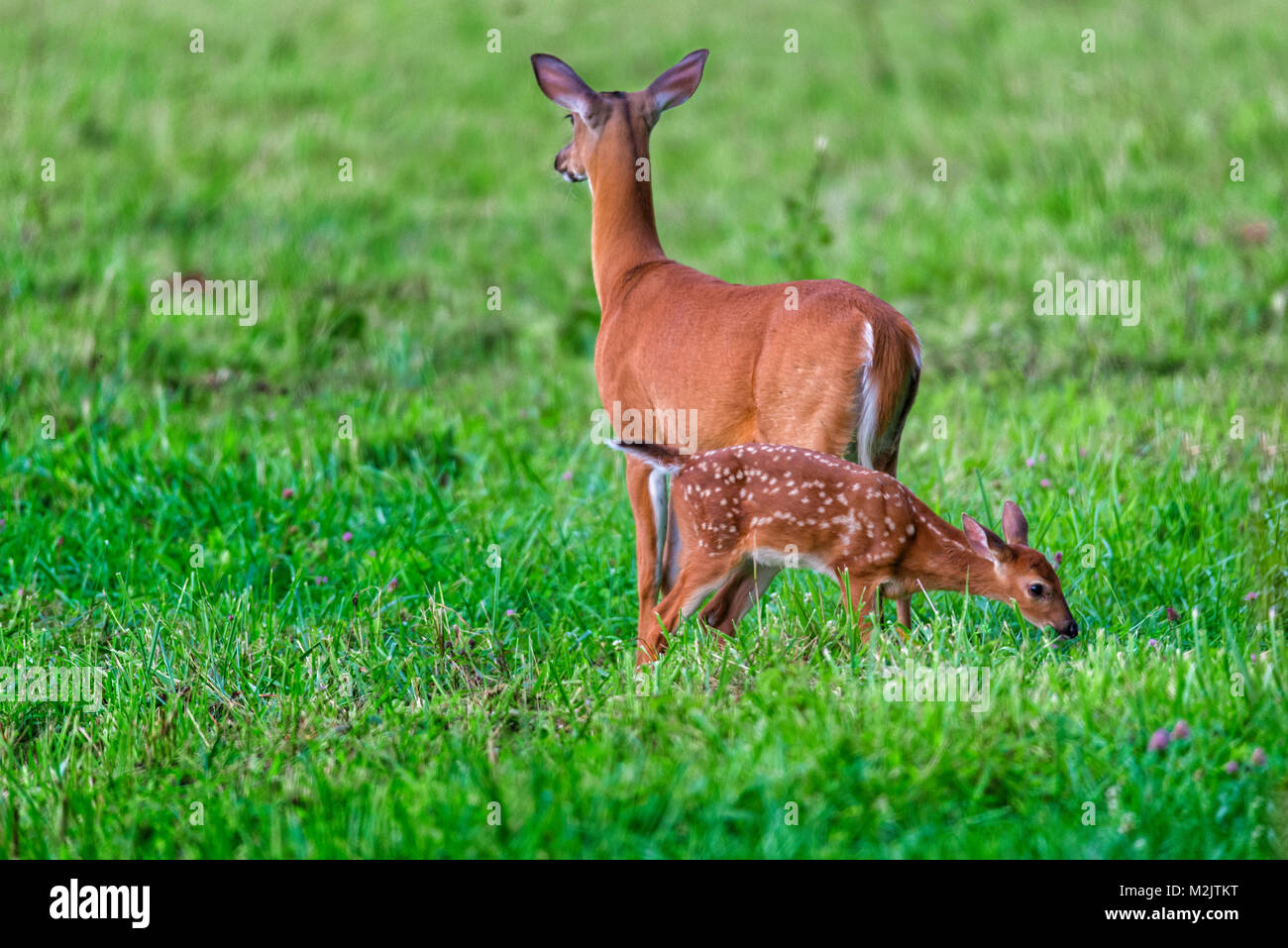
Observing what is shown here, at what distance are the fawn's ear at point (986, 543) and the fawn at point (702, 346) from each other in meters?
A: 0.30

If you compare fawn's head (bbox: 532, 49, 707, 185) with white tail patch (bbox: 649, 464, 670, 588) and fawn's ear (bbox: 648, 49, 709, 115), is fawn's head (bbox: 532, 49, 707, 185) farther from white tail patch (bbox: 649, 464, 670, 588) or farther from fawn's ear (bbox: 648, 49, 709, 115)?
white tail patch (bbox: 649, 464, 670, 588)

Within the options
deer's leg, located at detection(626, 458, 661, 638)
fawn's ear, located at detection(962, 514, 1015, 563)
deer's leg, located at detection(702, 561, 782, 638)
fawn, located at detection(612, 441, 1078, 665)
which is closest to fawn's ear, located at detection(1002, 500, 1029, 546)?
fawn, located at detection(612, 441, 1078, 665)

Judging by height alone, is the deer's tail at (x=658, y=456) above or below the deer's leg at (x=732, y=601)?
above

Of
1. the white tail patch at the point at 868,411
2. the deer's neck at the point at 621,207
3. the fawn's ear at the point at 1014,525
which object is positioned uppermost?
the deer's neck at the point at 621,207

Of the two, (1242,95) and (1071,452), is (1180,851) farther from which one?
(1242,95)

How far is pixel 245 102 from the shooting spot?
11539mm

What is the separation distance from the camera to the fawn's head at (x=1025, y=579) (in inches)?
175

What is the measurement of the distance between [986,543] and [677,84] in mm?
1914

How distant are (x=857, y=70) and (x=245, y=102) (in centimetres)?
510

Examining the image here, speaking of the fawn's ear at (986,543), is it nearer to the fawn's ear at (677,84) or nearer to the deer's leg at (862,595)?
the deer's leg at (862,595)

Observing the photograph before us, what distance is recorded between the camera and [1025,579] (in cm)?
446

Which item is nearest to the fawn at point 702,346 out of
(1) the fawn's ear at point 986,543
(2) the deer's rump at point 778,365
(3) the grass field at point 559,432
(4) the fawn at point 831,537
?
(2) the deer's rump at point 778,365

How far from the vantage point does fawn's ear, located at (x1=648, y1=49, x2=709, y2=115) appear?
16.7 feet

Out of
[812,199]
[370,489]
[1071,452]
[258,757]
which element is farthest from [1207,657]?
Result: [812,199]
